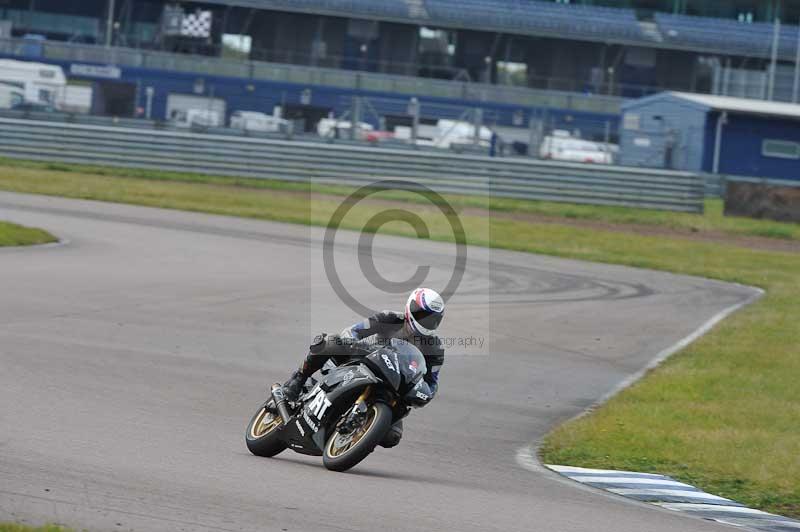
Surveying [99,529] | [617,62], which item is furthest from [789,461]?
[617,62]

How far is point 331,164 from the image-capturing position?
37125 millimetres

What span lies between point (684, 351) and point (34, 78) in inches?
1592

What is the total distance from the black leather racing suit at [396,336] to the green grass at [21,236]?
1311 cm

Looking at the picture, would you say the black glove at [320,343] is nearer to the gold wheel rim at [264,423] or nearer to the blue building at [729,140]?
the gold wheel rim at [264,423]

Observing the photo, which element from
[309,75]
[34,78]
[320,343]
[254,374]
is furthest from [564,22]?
[320,343]

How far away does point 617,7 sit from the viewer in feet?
231

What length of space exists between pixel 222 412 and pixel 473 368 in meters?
4.67

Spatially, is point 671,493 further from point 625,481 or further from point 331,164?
point 331,164

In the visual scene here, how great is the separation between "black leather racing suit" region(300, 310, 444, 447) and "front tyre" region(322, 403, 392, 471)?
215 millimetres

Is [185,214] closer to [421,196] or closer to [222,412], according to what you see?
[421,196]

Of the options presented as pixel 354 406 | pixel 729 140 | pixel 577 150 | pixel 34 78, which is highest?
pixel 34 78

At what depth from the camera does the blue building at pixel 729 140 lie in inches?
1852

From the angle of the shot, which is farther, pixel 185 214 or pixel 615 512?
pixel 185 214

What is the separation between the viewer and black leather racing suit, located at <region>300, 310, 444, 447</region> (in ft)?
27.4
